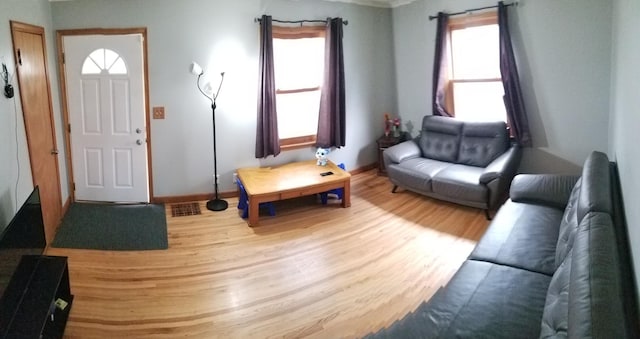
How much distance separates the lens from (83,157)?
4750 millimetres

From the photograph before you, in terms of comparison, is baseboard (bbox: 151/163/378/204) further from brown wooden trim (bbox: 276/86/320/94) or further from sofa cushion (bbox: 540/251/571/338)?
sofa cushion (bbox: 540/251/571/338)

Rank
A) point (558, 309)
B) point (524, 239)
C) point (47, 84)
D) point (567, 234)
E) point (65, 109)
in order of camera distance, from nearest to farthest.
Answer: point (558, 309) → point (567, 234) → point (524, 239) → point (47, 84) → point (65, 109)

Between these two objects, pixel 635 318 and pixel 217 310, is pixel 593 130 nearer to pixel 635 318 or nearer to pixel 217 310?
pixel 635 318

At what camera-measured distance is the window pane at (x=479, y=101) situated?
17.0 ft

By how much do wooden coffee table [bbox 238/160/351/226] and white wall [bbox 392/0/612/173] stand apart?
2194 mm

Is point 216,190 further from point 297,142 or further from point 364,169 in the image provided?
point 364,169

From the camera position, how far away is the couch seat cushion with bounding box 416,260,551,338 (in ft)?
6.64

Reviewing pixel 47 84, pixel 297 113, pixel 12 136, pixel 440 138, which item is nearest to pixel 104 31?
pixel 47 84

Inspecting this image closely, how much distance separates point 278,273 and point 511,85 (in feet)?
10.9

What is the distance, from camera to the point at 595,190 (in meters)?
2.49

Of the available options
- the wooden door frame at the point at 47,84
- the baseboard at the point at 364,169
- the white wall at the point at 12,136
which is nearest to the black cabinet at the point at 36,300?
the white wall at the point at 12,136

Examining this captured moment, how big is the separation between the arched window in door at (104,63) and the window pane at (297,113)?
179 centimetres

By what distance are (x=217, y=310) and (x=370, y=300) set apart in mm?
1067

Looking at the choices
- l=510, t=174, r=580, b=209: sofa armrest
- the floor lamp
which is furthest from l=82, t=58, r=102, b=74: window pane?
l=510, t=174, r=580, b=209: sofa armrest
